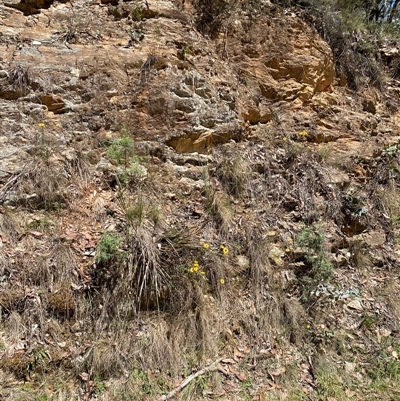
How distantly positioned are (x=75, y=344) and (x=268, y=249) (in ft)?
7.30

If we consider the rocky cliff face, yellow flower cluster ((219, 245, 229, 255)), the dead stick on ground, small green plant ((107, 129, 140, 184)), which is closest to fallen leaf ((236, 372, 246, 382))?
the rocky cliff face

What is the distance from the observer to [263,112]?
5402mm

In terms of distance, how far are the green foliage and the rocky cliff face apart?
0.08 meters

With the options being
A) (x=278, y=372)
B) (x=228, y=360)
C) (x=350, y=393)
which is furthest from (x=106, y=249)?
(x=350, y=393)

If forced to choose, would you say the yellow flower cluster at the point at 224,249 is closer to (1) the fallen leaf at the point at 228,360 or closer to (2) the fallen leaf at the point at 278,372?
(1) the fallen leaf at the point at 228,360

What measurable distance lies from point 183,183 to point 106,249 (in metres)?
1.43

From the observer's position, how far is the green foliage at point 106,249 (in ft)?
10.7

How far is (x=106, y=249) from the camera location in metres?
3.28

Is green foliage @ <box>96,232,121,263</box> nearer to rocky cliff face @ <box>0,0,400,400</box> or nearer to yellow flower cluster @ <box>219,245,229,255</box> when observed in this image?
rocky cliff face @ <box>0,0,400,400</box>

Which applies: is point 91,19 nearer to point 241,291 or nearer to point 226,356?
point 241,291

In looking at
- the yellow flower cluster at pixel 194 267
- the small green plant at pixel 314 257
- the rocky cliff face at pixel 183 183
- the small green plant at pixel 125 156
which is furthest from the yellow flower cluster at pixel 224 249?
the small green plant at pixel 125 156

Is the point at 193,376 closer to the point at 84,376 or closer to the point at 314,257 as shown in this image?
the point at 84,376

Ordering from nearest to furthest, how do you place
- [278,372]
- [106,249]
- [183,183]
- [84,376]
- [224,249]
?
[84,376], [106,249], [278,372], [224,249], [183,183]

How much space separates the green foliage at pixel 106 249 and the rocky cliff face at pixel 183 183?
82mm
